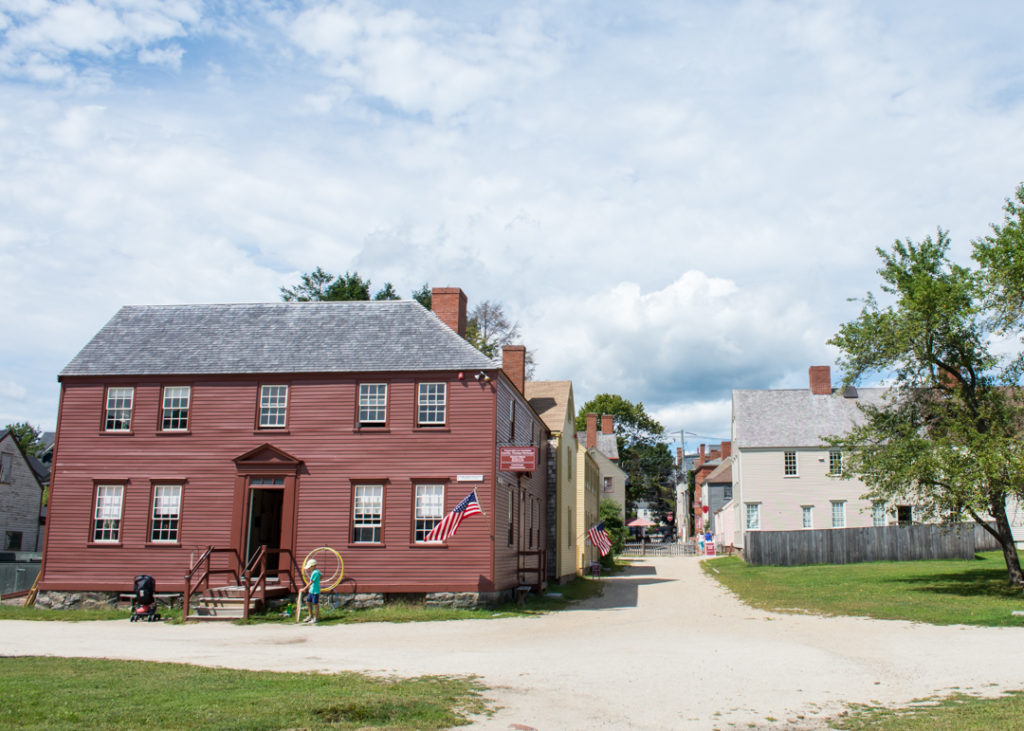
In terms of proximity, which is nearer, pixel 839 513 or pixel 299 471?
pixel 299 471

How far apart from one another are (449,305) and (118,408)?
1012 centimetres

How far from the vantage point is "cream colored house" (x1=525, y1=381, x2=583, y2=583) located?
33812mm

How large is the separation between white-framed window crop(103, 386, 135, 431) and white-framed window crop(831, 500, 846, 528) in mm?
36137

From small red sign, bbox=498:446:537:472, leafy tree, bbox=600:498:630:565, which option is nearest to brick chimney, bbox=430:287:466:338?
small red sign, bbox=498:446:537:472

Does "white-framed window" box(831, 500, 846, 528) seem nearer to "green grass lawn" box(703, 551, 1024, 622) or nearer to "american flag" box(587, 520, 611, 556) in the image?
"green grass lawn" box(703, 551, 1024, 622)

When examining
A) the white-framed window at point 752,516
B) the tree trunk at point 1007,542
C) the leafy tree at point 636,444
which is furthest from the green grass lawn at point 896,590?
the leafy tree at point 636,444

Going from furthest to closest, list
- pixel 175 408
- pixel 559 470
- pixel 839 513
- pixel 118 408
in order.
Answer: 1. pixel 839 513
2. pixel 559 470
3. pixel 118 408
4. pixel 175 408

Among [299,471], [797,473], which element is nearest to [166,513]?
[299,471]

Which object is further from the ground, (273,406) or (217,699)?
(273,406)

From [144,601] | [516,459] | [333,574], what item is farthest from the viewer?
[516,459]

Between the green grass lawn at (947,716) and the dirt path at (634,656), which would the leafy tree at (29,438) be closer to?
the dirt path at (634,656)

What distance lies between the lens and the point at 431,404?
24.1 meters

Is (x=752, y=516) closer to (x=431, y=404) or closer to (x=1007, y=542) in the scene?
(x=1007, y=542)

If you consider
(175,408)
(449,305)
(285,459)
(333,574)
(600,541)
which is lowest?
(333,574)
